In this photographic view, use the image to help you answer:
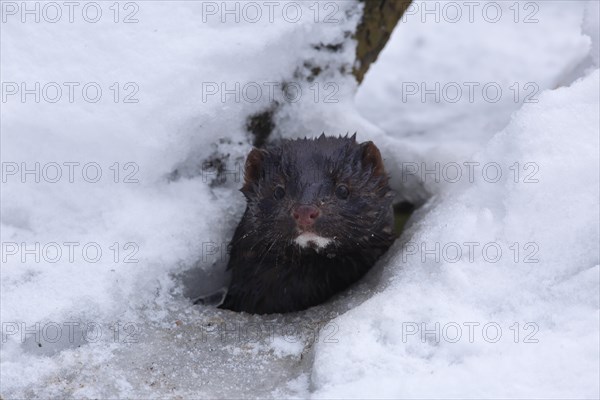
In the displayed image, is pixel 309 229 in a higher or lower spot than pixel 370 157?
lower

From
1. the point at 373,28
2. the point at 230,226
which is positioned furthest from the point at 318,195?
the point at 373,28

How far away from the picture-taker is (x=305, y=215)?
422 centimetres

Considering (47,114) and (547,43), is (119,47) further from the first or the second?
(547,43)

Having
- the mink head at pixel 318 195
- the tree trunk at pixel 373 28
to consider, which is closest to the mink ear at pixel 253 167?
the mink head at pixel 318 195

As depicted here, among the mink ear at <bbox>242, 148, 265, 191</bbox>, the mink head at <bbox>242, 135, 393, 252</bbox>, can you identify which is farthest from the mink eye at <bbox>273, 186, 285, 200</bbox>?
the mink ear at <bbox>242, 148, 265, 191</bbox>

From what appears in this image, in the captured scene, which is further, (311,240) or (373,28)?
(373,28)

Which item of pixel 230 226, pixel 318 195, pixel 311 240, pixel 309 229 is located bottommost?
pixel 230 226

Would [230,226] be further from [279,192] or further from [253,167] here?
[279,192]

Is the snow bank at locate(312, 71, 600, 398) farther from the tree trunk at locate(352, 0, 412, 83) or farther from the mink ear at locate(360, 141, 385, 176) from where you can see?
the tree trunk at locate(352, 0, 412, 83)

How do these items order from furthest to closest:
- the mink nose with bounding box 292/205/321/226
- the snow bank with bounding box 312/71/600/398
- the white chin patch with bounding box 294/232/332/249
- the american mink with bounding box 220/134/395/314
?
the american mink with bounding box 220/134/395/314 < the white chin patch with bounding box 294/232/332/249 < the mink nose with bounding box 292/205/321/226 < the snow bank with bounding box 312/71/600/398

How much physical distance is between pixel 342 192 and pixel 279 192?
1.24 ft

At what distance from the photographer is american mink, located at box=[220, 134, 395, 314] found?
14.7ft

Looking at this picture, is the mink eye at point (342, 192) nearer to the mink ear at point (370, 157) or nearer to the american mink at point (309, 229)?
the american mink at point (309, 229)

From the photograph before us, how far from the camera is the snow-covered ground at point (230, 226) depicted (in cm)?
350
